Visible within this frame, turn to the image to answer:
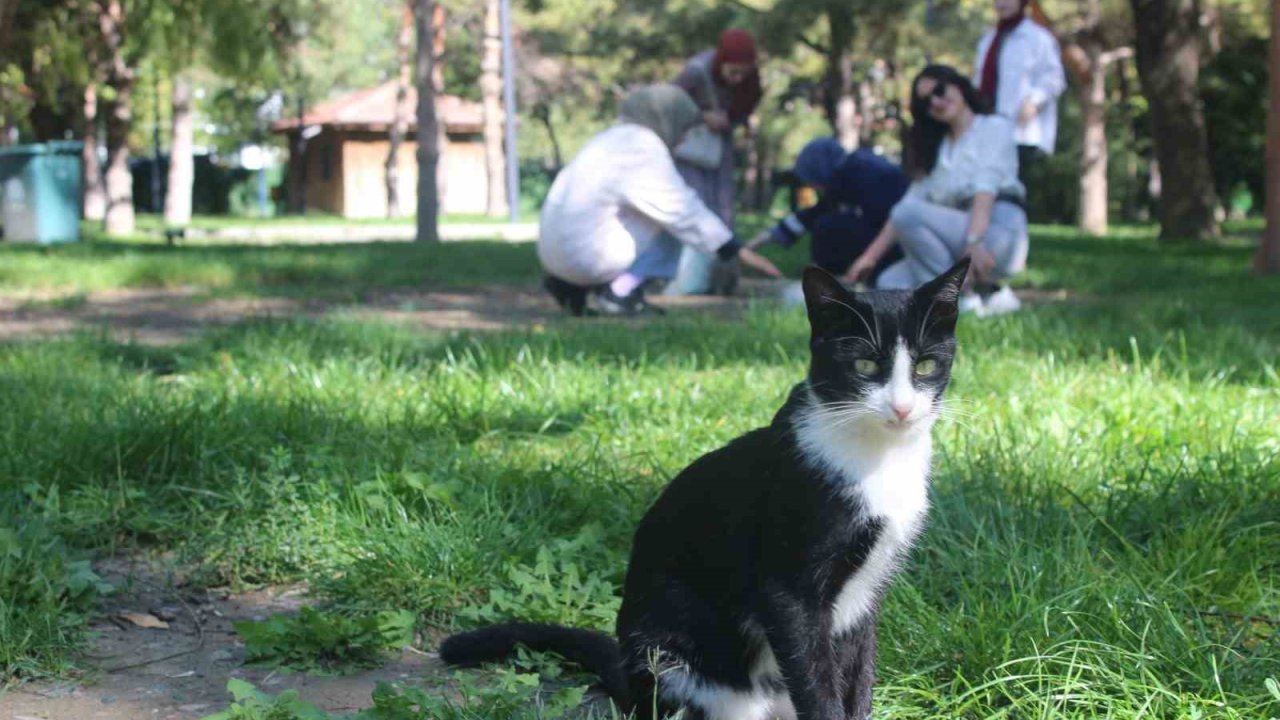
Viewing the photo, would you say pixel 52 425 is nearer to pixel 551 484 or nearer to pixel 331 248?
pixel 551 484

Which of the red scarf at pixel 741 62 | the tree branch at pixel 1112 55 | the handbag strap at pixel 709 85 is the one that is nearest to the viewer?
the red scarf at pixel 741 62

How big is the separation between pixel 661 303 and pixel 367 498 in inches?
230

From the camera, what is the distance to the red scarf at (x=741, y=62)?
29.0 ft

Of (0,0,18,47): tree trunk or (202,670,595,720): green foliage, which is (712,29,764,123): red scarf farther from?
(202,670,595,720): green foliage

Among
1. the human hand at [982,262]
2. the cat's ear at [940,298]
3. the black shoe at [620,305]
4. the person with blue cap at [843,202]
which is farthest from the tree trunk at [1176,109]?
the cat's ear at [940,298]

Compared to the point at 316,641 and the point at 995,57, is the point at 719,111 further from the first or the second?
the point at 316,641

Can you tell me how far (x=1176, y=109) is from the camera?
14.5 metres

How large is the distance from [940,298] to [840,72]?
22.2 meters

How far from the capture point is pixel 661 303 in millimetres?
9133

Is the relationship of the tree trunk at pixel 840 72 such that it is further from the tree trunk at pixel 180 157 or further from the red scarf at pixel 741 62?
the tree trunk at pixel 180 157

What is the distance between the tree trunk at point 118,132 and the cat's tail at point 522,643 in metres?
19.8

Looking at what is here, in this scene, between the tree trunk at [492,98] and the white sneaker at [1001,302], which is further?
the tree trunk at [492,98]

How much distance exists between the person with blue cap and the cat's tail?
6.19 m

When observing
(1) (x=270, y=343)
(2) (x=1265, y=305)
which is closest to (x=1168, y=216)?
(2) (x=1265, y=305)
